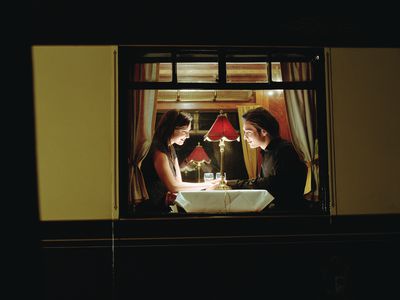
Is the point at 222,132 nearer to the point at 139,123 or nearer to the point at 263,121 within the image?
the point at 263,121

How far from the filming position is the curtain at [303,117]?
14.6ft

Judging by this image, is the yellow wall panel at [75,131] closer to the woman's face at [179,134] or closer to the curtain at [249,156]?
the woman's face at [179,134]

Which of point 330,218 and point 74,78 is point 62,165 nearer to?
point 74,78

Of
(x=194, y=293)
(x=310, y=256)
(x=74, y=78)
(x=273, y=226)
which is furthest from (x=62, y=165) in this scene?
(x=310, y=256)

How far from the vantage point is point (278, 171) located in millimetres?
5008

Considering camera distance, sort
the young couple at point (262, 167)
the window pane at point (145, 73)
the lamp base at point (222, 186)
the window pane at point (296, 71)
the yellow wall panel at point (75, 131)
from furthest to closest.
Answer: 1. the lamp base at point (222, 186)
2. the young couple at point (262, 167)
3. the window pane at point (296, 71)
4. the window pane at point (145, 73)
5. the yellow wall panel at point (75, 131)

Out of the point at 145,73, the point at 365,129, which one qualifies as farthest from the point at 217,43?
the point at 365,129

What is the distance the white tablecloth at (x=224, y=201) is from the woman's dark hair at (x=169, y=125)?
1.41 metres

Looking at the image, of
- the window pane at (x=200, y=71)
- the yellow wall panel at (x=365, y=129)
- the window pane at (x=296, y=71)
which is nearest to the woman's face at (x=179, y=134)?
the window pane at (x=200, y=71)

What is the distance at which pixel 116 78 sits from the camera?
407 centimetres

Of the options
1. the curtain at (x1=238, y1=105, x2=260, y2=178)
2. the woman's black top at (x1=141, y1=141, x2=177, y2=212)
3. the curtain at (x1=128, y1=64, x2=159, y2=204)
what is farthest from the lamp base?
the curtain at (x1=238, y1=105, x2=260, y2=178)

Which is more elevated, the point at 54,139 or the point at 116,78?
the point at 116,78

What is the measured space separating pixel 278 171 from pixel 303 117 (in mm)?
794

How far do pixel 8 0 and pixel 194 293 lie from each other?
3.24 m
